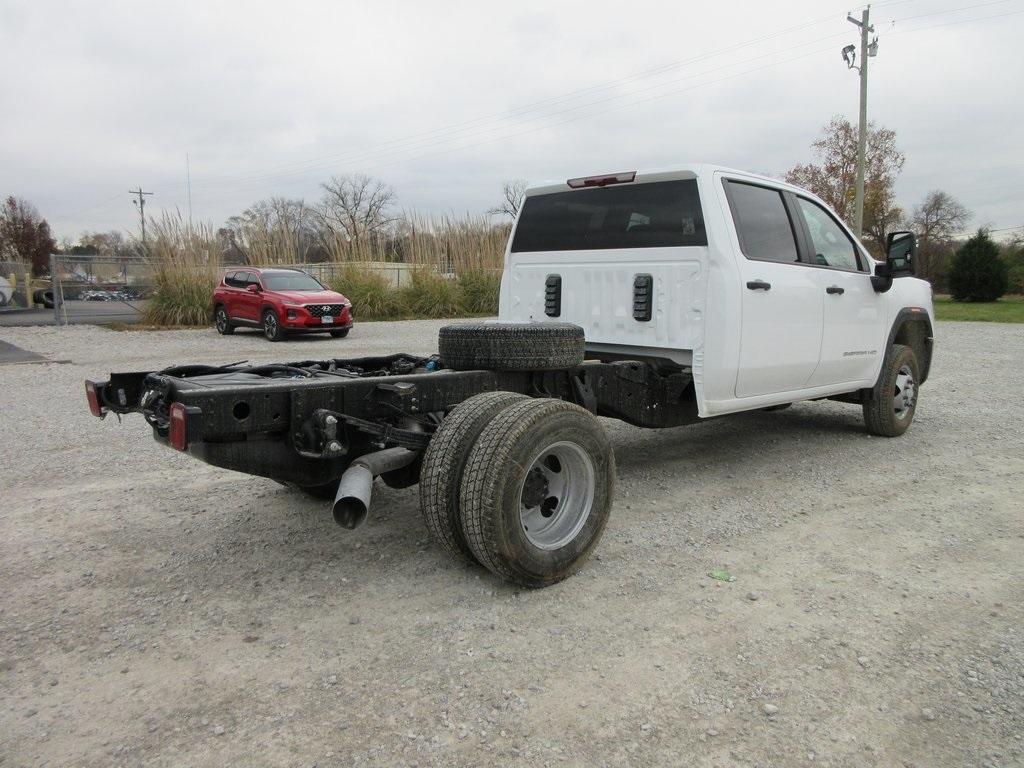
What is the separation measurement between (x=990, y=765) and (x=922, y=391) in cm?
813

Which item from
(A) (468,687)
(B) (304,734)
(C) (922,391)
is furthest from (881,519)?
(C) (922,391)

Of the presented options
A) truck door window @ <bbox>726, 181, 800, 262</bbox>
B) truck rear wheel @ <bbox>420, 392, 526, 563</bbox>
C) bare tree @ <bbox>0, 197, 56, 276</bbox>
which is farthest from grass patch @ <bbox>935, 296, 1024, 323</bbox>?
bare tree @ <bbox>0, 197, 56, 276</bbox>

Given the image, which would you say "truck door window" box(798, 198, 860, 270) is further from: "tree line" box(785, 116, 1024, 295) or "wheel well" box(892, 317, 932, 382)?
"tree line" box(785, 116, 1024, 295)

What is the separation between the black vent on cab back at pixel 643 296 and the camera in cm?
508

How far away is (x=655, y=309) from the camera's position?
5074 millimetres

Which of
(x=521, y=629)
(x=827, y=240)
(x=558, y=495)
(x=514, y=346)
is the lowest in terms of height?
(x=521, y=629)

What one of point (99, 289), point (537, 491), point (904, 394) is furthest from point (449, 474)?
point (99, 289)

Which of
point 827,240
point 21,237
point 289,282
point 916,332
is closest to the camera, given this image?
point 827,240

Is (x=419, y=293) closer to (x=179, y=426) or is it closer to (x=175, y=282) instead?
(x=175, y=282)

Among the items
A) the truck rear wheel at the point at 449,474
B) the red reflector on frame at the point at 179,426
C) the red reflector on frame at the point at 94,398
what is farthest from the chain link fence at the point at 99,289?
the truck rear wheel at the point at 449,474

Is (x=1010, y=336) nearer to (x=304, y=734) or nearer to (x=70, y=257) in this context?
(x=304, y=734)

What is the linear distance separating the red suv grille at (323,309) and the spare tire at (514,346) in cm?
1292

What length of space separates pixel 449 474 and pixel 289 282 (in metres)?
15.3

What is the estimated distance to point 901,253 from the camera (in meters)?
6.14
